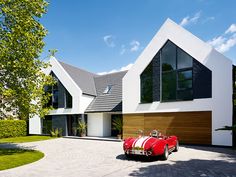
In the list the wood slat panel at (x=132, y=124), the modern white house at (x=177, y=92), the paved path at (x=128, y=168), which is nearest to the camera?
the paved path at (x=128, y=168)

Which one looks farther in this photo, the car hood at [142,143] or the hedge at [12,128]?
the hedge at [12,128]

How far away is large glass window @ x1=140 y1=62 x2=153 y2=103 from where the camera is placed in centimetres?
1748

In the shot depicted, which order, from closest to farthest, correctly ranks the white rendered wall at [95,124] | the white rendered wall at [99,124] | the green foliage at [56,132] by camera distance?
the white rendered wall at [99,124] < the white rendered wall at [95,124] < the green foliage at [56,132]

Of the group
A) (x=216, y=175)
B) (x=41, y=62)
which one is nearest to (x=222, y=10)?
(x=216, y=175)

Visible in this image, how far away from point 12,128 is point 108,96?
35.8ft

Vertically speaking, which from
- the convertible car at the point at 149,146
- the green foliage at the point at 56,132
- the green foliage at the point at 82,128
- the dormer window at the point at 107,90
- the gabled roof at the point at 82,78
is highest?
the gabled roof at the point at 82,78

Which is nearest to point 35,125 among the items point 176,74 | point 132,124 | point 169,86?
point 132,124

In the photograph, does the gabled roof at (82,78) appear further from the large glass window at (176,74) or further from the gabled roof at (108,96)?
the large glass window at (176,74)

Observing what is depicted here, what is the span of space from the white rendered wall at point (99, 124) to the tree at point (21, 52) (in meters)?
9.48

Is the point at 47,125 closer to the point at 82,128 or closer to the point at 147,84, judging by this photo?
the point at 82,128

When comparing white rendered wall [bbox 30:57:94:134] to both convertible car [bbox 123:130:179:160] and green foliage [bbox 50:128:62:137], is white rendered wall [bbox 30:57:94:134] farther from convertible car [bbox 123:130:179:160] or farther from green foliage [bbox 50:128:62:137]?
convertible car [bbox 123:130:179:160]

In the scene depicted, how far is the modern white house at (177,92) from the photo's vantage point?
1427 cm

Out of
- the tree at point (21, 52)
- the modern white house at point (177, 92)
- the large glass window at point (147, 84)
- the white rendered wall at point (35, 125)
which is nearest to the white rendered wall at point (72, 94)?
the modern white house at point (177, 92)

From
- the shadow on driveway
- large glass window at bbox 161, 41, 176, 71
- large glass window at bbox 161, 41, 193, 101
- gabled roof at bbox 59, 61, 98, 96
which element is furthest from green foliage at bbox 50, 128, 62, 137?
the shadow on driveway
